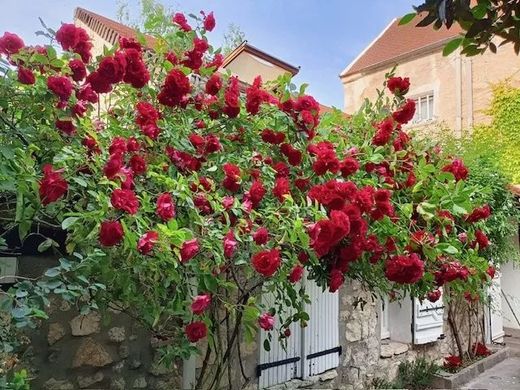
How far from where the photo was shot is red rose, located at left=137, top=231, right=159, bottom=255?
5.18 ft

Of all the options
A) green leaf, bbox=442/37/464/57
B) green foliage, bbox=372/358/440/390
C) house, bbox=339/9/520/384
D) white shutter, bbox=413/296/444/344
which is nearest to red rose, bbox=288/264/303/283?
green leaf, bbox=442/37/464/57

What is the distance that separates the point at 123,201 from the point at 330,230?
0.87 meters

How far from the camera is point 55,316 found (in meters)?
2.68

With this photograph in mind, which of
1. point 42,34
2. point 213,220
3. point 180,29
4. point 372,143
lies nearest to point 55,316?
point 213,220

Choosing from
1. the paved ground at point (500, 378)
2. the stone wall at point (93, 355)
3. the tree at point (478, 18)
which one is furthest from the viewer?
the paved ground at point (500, 378)

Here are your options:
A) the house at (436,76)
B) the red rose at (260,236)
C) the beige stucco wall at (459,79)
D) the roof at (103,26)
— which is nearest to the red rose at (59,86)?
the red rose at (260,236)

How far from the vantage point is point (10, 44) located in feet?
6.23

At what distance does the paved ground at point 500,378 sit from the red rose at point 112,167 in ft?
18.9

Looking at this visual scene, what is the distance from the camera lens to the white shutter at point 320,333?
14.0 ft

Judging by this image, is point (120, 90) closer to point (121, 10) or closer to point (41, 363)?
point (41, 363)

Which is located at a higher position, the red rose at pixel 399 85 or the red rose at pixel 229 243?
the red rose at pixel 399 85

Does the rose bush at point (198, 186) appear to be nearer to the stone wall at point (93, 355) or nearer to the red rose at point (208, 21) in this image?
the red rose at point (208, 21)

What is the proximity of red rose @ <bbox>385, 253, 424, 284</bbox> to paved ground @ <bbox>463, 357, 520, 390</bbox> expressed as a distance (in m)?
4.30

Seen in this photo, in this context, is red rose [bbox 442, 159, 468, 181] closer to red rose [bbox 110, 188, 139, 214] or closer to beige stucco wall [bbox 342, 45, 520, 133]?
red rose [bbox 110, 188, 139, 214]
